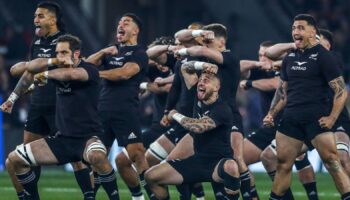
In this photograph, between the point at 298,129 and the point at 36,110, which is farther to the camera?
the point at 36,110

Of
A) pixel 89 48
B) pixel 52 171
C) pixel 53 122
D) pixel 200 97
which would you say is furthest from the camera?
pixel 89 48

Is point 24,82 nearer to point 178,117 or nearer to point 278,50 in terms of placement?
point 178,117

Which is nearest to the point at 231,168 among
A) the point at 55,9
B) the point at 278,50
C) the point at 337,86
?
the point at 337,86

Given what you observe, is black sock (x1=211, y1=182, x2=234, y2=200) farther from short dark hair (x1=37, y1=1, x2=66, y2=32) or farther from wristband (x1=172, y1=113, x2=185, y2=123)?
short dark hair (x1=37, y1=1, x2=66, y2=32)

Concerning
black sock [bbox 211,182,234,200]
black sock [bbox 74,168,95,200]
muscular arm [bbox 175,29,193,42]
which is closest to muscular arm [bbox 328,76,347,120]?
black sock [bbox 211,182,234,200]

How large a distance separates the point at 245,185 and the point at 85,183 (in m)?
2.31

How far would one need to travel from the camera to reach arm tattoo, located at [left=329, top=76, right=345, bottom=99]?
56.7ft

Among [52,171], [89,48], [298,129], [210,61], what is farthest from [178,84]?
[89,48]

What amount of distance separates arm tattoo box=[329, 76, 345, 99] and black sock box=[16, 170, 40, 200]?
162 inches

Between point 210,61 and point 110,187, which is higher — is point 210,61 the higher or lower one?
the higher one

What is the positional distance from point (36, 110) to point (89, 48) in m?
14.1

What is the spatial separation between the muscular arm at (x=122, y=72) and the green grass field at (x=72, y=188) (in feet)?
9.40

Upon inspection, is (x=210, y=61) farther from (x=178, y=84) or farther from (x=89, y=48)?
(x=89, y=48)

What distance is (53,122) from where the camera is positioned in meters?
18.8
